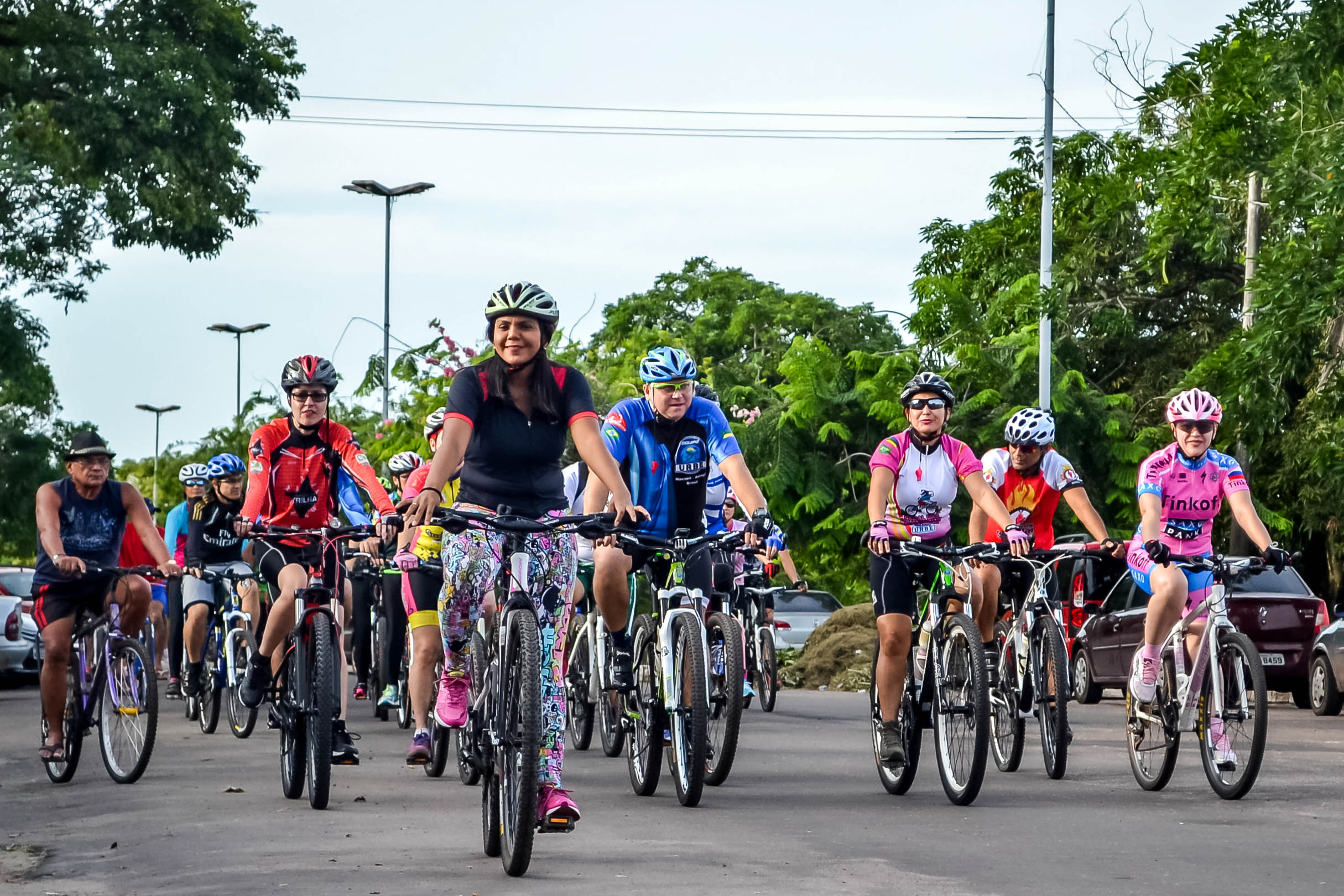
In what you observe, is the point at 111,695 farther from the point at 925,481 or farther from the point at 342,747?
the point at 925,481

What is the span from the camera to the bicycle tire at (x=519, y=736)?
6949mm

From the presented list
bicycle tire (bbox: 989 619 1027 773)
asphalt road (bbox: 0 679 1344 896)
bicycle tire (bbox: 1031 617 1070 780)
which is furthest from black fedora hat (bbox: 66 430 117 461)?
bicycle tire (bbox: 1031 617 1070 780)

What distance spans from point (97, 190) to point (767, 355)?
2272cm

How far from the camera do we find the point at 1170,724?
9.98 meters

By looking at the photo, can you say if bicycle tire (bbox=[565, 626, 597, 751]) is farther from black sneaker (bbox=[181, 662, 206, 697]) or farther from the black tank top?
black sneaker (bbox=[181, 662, 206, 697])

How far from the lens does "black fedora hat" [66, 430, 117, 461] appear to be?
1102 cm

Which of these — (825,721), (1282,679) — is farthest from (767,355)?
(825,721)

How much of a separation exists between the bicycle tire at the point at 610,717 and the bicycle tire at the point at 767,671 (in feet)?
16.6

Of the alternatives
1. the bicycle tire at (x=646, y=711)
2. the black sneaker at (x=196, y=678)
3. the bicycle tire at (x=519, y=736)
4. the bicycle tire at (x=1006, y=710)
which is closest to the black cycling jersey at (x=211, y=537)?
the black sneaker at (x=196, y=678)

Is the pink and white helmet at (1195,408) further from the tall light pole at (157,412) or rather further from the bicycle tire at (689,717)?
the tall light pole at (157,412)

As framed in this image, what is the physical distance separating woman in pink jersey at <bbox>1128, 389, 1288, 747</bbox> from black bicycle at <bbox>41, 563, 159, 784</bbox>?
4.89 metres

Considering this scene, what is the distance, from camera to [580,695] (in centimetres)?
1204

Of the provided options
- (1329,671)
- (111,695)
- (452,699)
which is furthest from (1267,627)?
(452,699)

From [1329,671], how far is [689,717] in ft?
36.5
